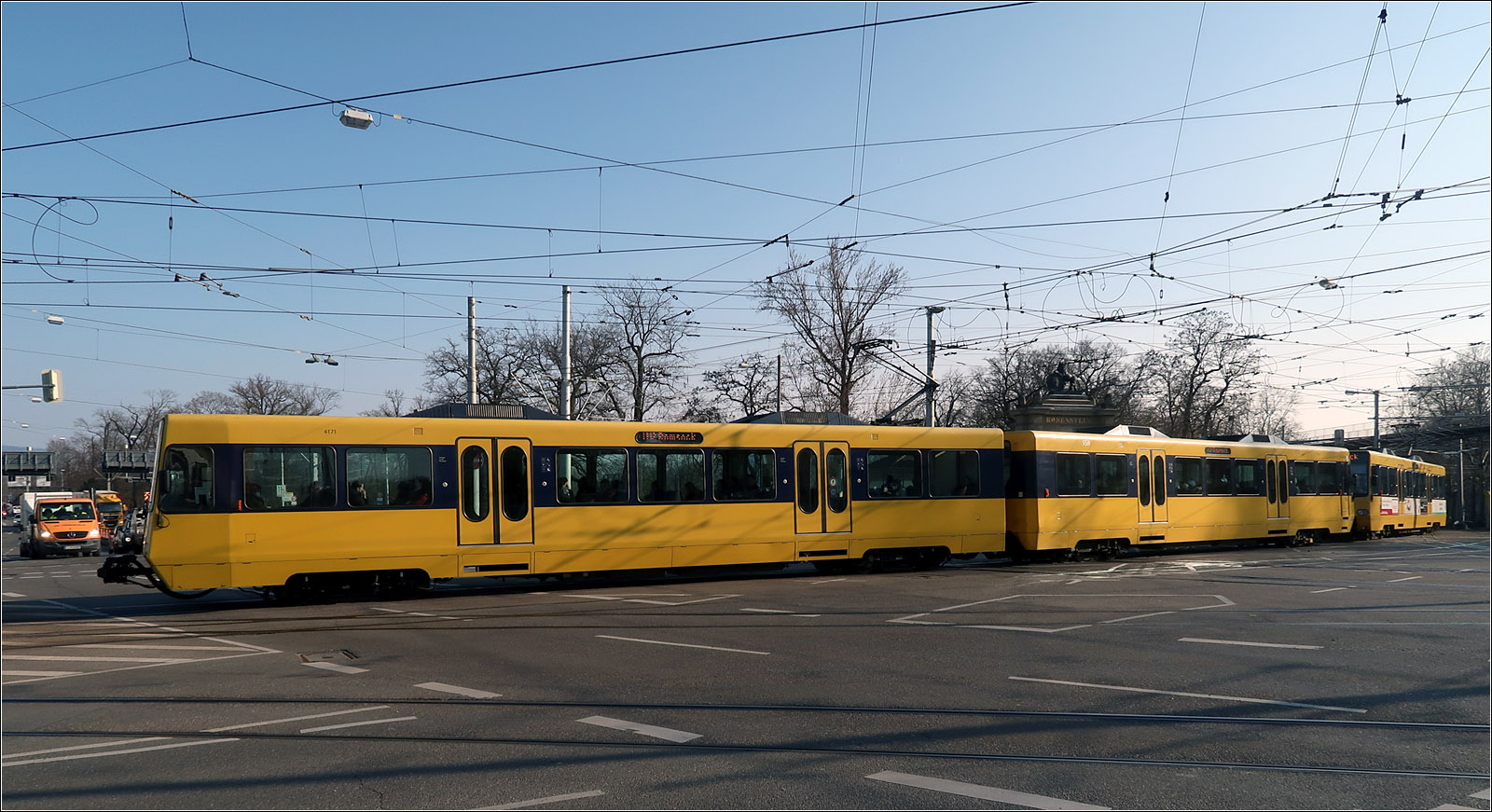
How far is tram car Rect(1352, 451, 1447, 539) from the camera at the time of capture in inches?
1340

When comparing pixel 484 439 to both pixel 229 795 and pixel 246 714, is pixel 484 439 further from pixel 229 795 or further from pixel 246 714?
pixel 229 795

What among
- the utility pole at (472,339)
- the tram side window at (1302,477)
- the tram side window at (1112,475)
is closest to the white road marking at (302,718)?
the tram side window at (1112,475)

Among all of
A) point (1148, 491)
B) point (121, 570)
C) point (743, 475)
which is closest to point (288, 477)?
point (121, 570)

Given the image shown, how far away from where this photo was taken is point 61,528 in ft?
124

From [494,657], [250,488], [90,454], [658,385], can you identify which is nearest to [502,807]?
[494,657]

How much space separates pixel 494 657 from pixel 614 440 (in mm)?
7797

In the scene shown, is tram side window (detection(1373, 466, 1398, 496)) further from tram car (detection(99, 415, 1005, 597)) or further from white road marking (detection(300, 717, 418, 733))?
white road marking (detection(300, 717, 418, 733))

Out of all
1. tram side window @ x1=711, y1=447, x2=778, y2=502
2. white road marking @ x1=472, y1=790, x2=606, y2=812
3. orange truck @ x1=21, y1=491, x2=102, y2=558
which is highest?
tram side window @ x1=711, y1=447, x2=778, y2=502

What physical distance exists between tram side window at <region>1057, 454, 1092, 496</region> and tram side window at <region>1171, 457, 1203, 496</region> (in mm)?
3589

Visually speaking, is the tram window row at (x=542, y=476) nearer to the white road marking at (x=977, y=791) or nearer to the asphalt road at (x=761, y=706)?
the asphalt road at (x=761, y=706)

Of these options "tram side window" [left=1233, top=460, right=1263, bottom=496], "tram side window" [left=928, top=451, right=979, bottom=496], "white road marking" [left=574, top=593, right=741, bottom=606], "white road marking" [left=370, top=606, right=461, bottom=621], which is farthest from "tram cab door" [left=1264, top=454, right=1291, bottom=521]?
"white road marking" [left=370, top=606, right=461, bottom=621]

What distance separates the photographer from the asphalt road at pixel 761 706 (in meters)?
5.55

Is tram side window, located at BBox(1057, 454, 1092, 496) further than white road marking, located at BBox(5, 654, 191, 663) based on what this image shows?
Yes

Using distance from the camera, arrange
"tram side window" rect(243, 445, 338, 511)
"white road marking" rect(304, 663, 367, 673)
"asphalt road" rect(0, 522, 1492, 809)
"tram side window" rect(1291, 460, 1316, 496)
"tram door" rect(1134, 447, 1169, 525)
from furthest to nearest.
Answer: "tram side window" rect(1291, 460, 1316, 496) < "tram door" rect(1134, 447, 1169, 525) < "tram side window" rect(243, 445, 338, 511) < "white road marking" rect(304, 663, 367, 673) < "asphalt road" rect(0, 522, 1492, 809)
